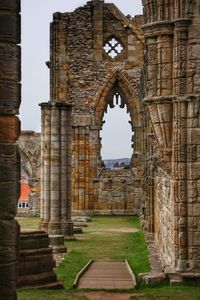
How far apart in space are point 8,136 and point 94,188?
27.9 meters

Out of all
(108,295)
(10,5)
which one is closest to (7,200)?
(10,5)

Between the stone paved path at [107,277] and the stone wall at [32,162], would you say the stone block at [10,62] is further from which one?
the stone wall at [32,162]

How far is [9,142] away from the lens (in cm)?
650

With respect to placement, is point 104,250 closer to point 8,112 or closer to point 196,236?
point 196,236

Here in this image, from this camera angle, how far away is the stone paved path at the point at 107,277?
42.2 ft

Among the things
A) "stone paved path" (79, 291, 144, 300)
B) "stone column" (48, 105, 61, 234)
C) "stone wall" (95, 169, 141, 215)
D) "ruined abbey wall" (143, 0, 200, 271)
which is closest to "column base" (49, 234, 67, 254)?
"stone column" (48, 105, 61, 234)

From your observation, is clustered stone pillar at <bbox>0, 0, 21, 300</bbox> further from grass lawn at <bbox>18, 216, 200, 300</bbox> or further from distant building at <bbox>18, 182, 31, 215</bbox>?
distant building at <bbox>18, 182, 31, 215</bbox>

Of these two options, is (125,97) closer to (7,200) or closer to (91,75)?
(91,75)

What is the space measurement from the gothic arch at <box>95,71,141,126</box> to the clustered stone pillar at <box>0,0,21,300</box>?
91.9 feet

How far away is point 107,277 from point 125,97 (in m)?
21.5

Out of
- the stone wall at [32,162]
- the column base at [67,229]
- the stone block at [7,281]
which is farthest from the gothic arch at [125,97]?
the stone block at [7,281]

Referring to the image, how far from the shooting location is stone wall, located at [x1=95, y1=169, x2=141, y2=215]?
113 feet

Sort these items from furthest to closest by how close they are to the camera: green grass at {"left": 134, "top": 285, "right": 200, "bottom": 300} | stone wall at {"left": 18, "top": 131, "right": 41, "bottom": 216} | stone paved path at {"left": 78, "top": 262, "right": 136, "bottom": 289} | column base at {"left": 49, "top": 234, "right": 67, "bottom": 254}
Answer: stone wall at {"left": 18, "top": 131, "right": 41, "bottom": 216}
column base at {"left": 49, "top": 234, "right": 67, "bottom": 254}
stone paved path at {"left": 78, "top": 262, "right": 136, "bottom": 289}
green grass at {"left": 134, "top": 285, "right": 200, "bottom": 300}

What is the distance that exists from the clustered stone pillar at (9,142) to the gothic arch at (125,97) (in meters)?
28.0
